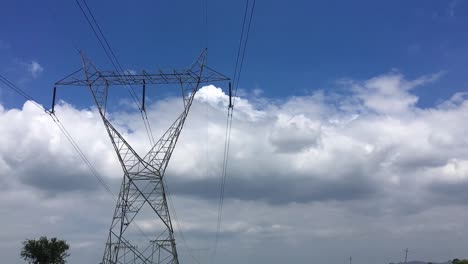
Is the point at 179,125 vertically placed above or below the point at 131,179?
above

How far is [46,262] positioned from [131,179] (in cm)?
5062

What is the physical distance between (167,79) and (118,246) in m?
19.7

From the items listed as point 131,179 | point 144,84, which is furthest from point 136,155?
point 144,84

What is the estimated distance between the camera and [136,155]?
6650 cm

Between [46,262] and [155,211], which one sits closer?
[155,211]

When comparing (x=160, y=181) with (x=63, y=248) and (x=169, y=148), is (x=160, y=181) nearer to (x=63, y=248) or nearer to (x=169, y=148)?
(x=169, y=148)

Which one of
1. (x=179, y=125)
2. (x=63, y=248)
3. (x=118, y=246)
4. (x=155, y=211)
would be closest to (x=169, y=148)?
(x=179, y=125)

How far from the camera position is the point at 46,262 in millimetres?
106062

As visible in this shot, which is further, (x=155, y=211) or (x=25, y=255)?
(x=25, y=255)

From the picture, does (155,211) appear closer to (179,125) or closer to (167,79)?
(179,125)

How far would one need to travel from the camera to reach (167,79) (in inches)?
2562

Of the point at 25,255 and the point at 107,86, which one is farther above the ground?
the point at 107,86

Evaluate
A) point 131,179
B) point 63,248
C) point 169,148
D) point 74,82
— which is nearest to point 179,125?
point 169,148

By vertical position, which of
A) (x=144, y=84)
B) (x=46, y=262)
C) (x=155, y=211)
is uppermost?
(x=144, y=84)
